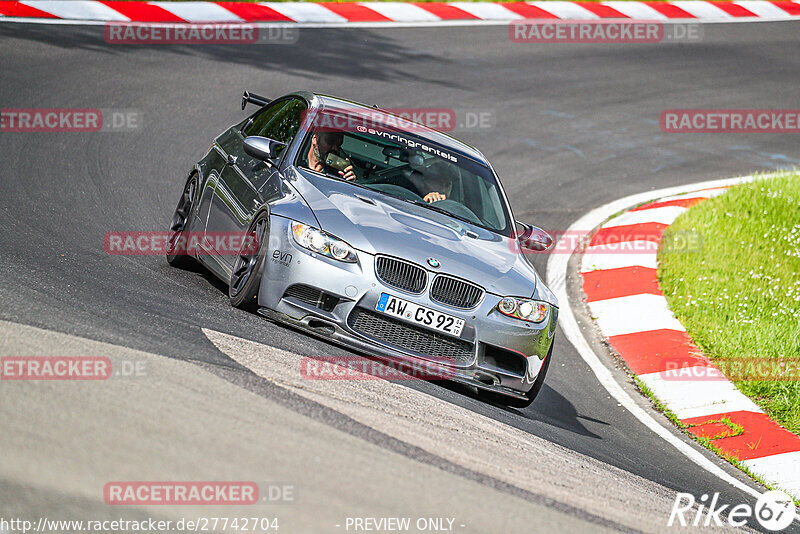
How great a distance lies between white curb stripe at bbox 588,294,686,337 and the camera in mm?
9266

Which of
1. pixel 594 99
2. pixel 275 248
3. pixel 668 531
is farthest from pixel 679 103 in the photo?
pixel 668 531

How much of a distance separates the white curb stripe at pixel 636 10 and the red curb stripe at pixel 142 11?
30.0ft

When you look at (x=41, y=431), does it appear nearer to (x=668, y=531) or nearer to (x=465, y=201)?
(x=668, y=531)

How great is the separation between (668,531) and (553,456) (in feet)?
3.27

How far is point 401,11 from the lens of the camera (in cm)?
1858

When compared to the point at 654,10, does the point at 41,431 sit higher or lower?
lower

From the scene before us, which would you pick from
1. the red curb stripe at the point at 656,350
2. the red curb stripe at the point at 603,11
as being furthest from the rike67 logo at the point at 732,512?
the red curb stripe at the point at 603,11

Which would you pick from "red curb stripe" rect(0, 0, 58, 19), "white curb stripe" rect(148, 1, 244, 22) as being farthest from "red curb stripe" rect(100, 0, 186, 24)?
"red curb stripe" rect(0, 0, 58, 19)

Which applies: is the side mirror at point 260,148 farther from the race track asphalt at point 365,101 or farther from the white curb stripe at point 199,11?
the white curb stripe at point 199,11

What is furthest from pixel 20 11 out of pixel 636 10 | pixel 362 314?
pixel 636 10

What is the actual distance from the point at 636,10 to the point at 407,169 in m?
14.7

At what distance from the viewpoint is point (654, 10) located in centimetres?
2081

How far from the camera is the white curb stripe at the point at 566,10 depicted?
19.7 m

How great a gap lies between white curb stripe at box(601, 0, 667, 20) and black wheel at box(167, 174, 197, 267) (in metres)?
14.3
